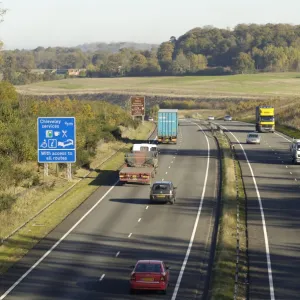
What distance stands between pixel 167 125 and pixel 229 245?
52107 mm

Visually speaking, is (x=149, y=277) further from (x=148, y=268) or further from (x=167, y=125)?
(x=167, y=125)

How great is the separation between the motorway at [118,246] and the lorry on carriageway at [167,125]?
28.0 m

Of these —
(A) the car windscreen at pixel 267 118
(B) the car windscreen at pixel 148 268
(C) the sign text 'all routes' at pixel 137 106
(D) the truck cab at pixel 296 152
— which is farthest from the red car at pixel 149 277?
(C) the sign text 'all routes' at pixel 137 106

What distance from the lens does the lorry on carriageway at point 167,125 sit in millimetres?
87938

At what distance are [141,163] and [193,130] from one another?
57345mm

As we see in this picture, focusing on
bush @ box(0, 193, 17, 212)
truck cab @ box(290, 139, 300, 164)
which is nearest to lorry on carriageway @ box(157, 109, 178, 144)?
truck cab @ box(290, 139, 300, 164)

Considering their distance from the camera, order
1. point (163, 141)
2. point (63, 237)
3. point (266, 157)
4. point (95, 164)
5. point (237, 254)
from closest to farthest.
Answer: point (237, 254), point (63, 237), point (95, 164), point (266, 157), point (163, 141)

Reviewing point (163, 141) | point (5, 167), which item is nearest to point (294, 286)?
point (5, 167)

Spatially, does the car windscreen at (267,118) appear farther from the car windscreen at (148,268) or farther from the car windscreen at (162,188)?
the car windscreen at (148,268)

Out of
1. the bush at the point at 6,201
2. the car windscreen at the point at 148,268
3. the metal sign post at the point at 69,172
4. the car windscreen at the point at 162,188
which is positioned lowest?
the metal sign post at the point at 69,172

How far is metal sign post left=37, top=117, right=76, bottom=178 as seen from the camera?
55031mm

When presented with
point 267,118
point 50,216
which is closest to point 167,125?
point 267,118

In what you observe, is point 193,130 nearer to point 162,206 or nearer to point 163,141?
point 163,141

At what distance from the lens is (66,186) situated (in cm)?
5653
